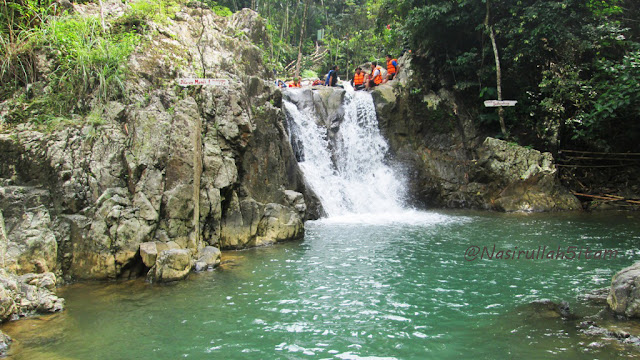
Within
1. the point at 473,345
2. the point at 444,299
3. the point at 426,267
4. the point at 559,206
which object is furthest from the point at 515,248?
the point at 559,206

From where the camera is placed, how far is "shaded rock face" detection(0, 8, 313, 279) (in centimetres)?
696

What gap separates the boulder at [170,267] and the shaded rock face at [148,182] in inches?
0.7

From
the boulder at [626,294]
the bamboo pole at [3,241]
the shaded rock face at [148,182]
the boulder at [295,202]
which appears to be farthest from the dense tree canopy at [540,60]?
the boulder at [626,294]

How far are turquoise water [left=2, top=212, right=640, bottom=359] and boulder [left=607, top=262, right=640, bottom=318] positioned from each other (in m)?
0.32

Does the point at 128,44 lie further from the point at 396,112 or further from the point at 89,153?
the point at 396,112

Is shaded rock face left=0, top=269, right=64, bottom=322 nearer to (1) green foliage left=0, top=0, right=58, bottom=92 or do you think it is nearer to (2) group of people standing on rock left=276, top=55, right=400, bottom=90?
(1) green foliage left=0, top=0, right=58, bottom=92

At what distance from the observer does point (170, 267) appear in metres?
6.96

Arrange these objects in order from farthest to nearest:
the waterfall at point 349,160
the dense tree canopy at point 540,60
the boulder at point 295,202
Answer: the waterfall at point 349,160
the dense tree canopy at point 540,60
the boulder at point 295,202

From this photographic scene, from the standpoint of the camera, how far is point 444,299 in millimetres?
6102

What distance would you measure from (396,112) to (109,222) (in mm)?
12779

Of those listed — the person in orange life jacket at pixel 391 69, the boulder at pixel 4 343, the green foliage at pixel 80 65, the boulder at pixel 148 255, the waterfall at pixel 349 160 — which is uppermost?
the person in orange life jacket at pixel 391 69

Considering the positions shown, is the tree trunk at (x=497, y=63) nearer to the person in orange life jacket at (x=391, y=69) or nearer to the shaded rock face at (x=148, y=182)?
the person in orange life jacket at (x=391, y=69)

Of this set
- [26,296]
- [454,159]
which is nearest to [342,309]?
[26,296]

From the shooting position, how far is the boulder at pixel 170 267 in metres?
6.93
